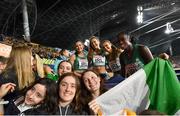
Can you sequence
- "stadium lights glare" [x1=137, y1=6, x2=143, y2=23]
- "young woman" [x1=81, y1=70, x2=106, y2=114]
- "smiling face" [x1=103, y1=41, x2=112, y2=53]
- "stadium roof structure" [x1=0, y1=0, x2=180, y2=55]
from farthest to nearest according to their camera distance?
"stadium lights glare" [x1=137, y1=6, x2=143, y2=23] < "stadium roof structure" [x1=0, y1=0, x2=180, y2=55] < "smiling face" [x1=103, y1=41, x2=112, y2=53] < "young woman" [x1=81, y1=70, x2=106, y2=114]

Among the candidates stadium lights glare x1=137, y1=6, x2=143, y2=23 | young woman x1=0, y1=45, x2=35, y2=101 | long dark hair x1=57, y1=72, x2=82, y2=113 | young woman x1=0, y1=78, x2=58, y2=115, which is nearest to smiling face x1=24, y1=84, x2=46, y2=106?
young woman x1=0, y1=78, x2=58, y2=115

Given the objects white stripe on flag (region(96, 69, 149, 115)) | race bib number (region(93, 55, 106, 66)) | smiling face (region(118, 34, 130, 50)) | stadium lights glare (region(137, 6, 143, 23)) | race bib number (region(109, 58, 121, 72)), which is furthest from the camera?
stadium lights glare (region(137, 6, 143, 23))

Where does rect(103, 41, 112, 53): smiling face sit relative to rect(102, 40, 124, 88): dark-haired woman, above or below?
above

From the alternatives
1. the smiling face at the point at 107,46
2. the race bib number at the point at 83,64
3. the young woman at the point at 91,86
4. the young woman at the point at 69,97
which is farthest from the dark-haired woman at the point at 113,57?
the young woman at the point at 69,97

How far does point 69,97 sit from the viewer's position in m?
2.02

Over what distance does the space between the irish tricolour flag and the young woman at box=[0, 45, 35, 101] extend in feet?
2.12

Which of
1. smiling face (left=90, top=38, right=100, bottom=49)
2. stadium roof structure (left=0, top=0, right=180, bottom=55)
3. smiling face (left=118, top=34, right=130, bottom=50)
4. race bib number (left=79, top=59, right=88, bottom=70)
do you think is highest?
stadium roof structure (left=0, top=0, right=180, bottom=55)

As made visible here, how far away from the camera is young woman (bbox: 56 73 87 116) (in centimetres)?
202

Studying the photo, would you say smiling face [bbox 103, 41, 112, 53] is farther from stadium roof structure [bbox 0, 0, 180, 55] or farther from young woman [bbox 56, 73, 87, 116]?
stadium roof structure [bbox 0, 0, 180, 55]

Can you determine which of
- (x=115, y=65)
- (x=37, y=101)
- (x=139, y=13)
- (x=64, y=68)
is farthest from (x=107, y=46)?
(x=139, y=13)

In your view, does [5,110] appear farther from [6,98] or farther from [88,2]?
[88,2]

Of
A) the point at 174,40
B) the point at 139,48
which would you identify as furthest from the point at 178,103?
the point at 174,40

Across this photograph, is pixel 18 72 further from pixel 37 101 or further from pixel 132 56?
pixel 132 56

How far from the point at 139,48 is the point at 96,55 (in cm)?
115
